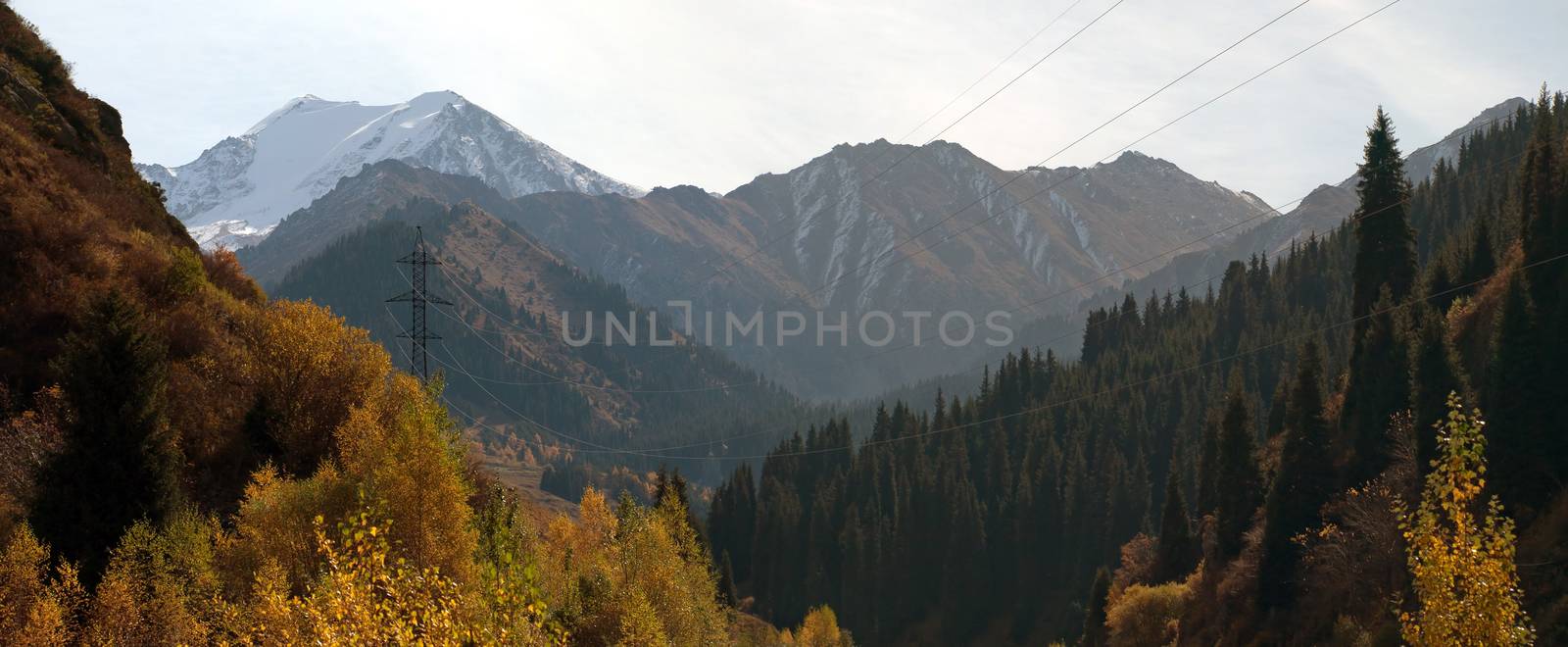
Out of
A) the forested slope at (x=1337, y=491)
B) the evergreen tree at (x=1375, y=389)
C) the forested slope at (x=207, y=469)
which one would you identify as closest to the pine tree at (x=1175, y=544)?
the forested slope at (x=1337, y=491)

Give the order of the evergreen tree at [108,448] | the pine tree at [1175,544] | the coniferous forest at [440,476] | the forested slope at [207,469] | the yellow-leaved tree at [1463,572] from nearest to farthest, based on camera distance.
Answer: the yellow-leaved tree at [1463,572]
the coniferous forest at [440,476]
the forested slope at [207,469]
the evergreen tree at [108,448]
the pine tree at [1175,544]

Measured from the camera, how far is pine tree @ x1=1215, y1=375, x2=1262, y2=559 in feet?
366

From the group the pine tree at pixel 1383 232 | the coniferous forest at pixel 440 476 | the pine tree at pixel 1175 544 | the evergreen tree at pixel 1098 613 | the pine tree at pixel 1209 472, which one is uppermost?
the pine tree at pixel 1383 232

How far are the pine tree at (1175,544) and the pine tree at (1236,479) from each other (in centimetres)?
1208

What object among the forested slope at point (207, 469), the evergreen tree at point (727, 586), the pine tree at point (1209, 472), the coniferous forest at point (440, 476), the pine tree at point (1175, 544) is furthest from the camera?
the evergreen tree at point (727, 586)

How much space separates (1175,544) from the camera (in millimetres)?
129625

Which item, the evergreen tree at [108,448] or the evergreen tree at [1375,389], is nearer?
the evergreen tree at [108,448]

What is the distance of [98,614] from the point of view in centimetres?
4300

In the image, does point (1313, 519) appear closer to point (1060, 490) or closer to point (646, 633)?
point (646, 633)

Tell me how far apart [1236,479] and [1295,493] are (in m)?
13.8

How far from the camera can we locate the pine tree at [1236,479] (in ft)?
366

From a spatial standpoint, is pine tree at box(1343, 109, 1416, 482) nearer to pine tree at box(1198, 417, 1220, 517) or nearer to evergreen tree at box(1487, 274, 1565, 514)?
evergreen tree at box(1487, 274, 1565, 514)

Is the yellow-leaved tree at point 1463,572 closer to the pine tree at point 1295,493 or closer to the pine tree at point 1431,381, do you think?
the pine tree at point 1431,381

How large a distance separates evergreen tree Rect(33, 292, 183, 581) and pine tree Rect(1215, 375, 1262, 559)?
9718 cm
